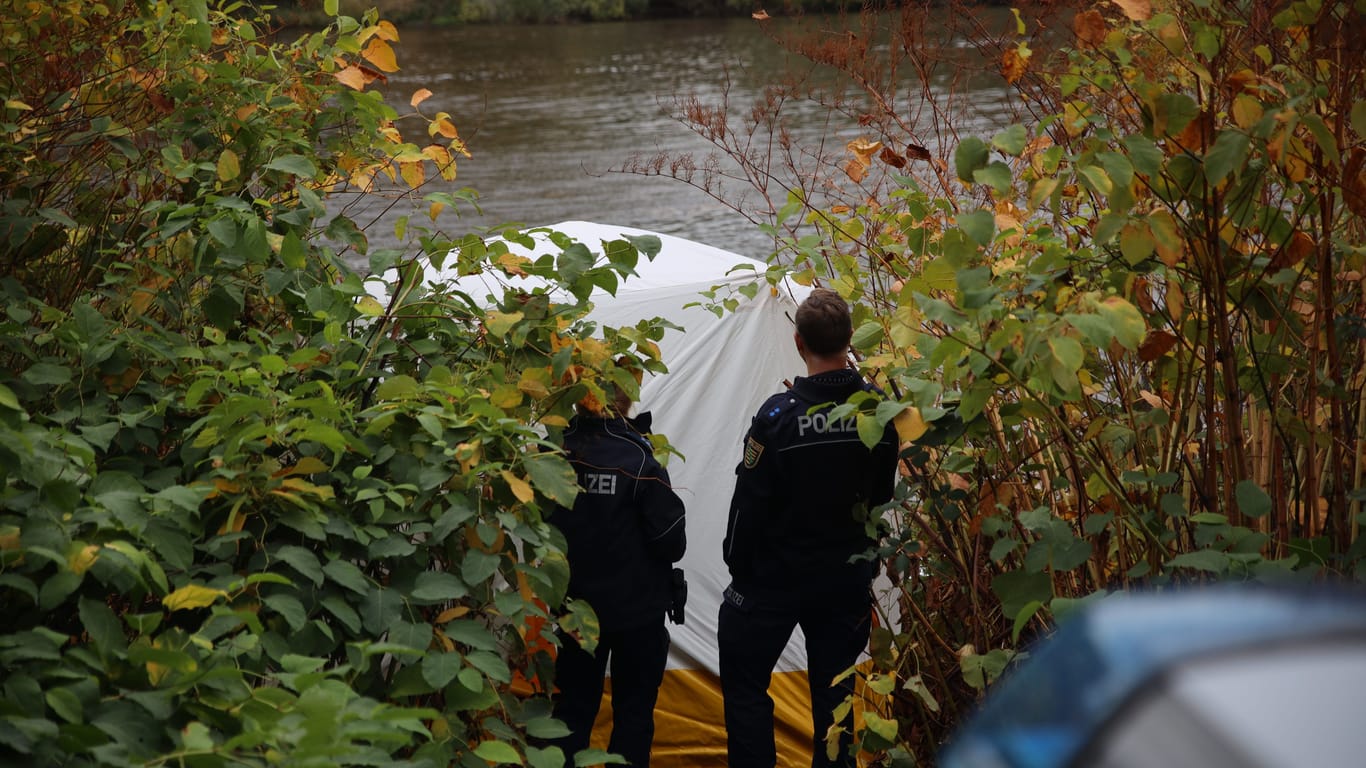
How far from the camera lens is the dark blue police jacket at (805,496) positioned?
3.15m

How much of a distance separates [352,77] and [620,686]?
1.78m

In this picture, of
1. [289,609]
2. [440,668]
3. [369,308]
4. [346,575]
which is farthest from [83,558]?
[369,308]

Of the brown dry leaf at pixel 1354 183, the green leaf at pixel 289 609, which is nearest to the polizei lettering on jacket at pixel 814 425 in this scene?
the brown dry leaf at pixel 1354 183

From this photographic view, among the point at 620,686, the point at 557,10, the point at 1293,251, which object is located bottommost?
the point at 620,686

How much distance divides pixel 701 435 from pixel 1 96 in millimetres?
2418

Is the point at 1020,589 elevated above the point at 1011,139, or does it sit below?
below

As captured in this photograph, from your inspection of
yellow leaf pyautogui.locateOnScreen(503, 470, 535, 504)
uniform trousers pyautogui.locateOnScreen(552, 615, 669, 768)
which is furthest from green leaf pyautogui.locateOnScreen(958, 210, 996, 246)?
uniform trousers pyautogui.locateOnScreen(552, 615, 669, 768)

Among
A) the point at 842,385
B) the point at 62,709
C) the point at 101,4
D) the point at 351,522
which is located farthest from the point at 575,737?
the point at 101,4

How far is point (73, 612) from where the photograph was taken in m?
2.03

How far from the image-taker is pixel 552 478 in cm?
→ 221

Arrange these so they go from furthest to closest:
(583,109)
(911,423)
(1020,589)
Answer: (583,109)
(1020,589)
(911,423)

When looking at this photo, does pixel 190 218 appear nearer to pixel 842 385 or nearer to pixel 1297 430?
pixel 842 385

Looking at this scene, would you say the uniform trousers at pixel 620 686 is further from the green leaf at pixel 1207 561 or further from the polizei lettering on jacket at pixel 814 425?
the green leaf at pixel 1207 561

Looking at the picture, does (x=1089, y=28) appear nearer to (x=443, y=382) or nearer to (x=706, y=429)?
(x=443, y=382)
